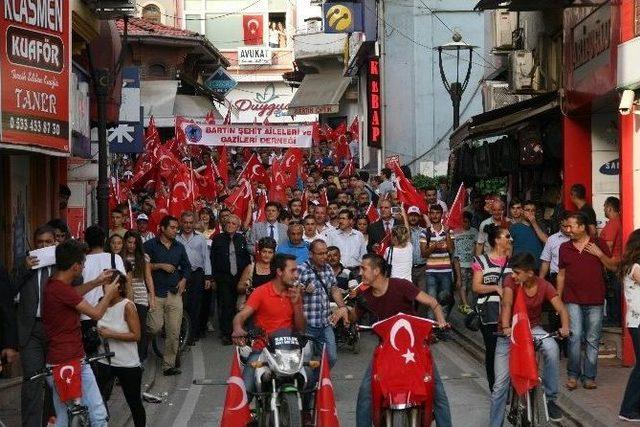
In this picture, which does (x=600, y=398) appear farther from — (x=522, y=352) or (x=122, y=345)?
(x=122, y=345)

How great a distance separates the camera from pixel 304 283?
13.1m

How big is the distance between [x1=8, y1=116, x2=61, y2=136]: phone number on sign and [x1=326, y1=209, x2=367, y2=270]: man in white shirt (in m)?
5.46

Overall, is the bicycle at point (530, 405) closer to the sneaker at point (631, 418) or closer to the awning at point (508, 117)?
the sneaker at point (631, 418)

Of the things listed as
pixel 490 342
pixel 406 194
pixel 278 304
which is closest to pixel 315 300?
pixel 490 342

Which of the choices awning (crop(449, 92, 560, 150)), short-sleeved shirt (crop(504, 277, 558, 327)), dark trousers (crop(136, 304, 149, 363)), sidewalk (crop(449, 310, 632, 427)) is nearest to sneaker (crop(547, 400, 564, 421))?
sidewalk (crop(449, 310, 632, 427))

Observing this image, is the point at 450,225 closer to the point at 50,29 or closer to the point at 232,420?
the point at 50,29

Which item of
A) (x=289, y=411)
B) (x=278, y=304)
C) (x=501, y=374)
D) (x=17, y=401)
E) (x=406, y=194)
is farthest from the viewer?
(x=406, y=194)

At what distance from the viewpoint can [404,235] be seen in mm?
17828

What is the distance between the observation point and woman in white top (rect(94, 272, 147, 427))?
10828mm

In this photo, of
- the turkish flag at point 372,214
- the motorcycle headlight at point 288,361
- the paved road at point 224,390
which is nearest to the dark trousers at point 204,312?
the paved road at point 224,390

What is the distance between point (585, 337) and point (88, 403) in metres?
6.11

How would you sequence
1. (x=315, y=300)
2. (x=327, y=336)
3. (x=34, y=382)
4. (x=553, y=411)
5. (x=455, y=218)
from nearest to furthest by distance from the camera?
(x=34, y=382) < (x=553, y=411) < (x=315, y=300) < (x=327, y=336) < (x=455, y=218)

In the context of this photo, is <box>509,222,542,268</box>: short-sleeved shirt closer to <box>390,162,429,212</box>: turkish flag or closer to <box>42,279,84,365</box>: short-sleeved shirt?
<box>390,162,429,212</box>: turkish flag

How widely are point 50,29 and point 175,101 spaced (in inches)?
1350
